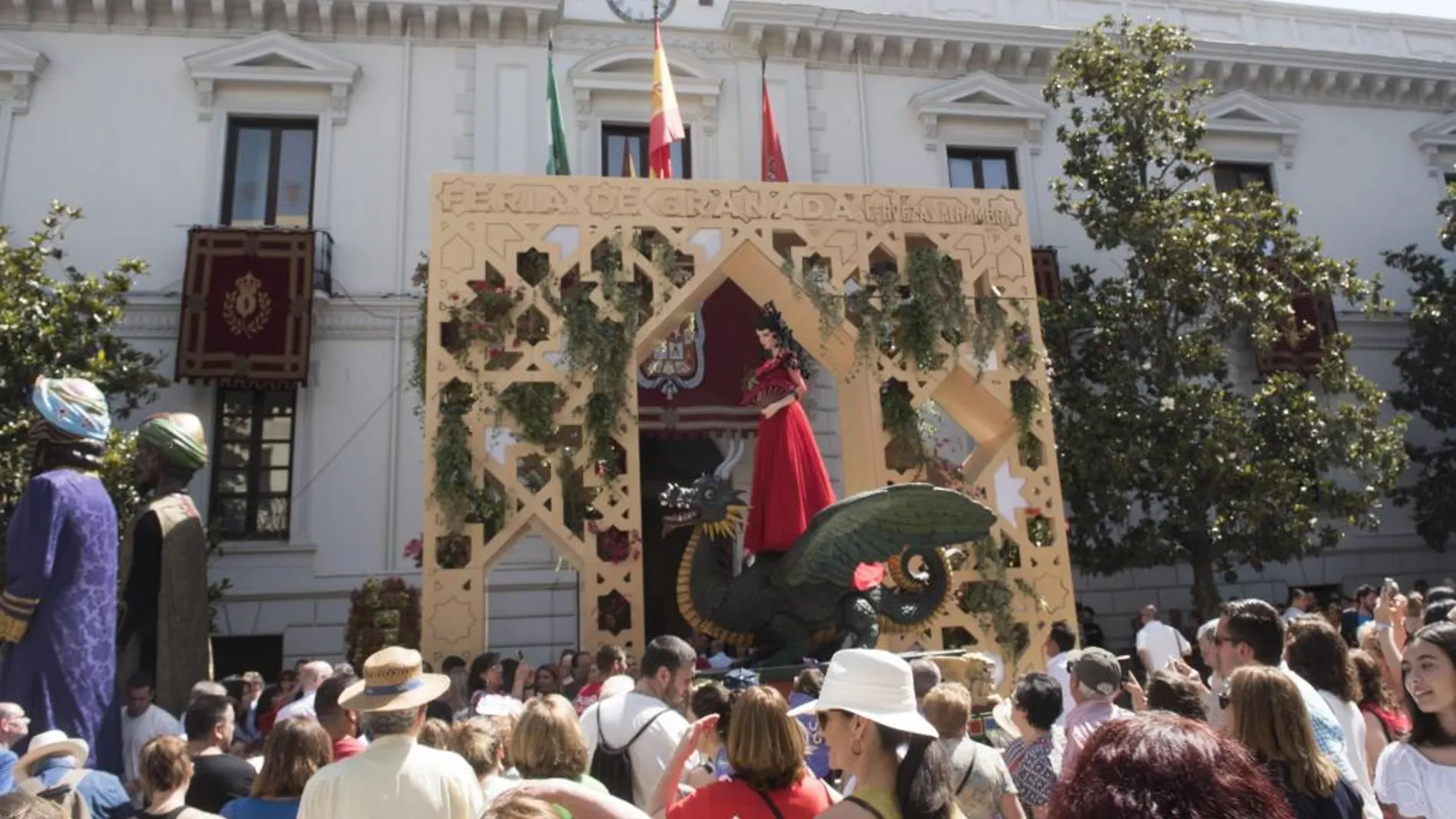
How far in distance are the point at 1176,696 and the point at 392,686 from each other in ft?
9.31

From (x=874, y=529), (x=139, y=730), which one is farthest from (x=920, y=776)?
(x=874, y=529)

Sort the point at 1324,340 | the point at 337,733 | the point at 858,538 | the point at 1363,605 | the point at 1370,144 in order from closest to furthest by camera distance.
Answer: the point at 337,733 → the point at 858,538 → the point at 1363,605 → the point at 1324,340 → the point at 1370,144

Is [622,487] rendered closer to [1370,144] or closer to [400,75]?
[400,75]

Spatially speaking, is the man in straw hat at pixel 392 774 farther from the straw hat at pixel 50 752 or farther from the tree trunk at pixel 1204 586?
the tree trunk at pixel 1204 586

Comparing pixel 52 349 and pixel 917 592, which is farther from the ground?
pixel 52 349

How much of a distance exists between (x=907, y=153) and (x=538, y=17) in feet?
20.1

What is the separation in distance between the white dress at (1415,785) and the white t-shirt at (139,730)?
536 cm

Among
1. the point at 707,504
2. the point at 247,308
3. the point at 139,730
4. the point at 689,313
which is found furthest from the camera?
the point at 247,308

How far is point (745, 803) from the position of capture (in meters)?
2.95

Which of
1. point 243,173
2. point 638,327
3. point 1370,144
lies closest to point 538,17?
point 243,173

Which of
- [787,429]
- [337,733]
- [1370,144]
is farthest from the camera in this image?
[1370,144]

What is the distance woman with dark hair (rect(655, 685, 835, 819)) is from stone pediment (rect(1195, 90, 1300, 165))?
690 inches

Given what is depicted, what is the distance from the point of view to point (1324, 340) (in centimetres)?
1440

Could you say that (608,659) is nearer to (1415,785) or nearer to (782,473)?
(782,473)
